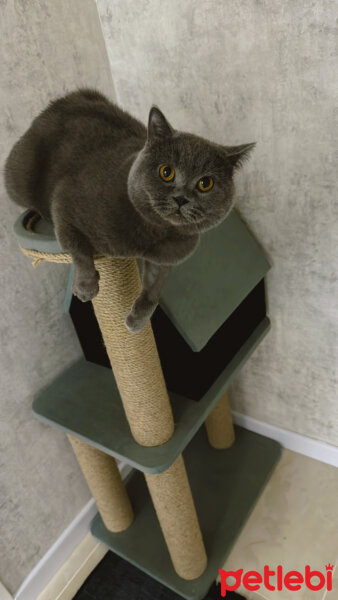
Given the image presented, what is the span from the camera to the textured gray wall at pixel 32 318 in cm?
91

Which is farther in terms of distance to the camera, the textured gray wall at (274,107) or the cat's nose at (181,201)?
the textured gray wall at (274,107)

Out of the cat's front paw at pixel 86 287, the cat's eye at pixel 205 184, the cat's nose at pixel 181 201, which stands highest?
the cat's eye at pixel 205 184

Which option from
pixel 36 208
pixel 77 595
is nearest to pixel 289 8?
pixel 36 208

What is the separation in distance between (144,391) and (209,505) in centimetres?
65

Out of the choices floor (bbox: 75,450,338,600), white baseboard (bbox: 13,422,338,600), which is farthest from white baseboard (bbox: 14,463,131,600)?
floor (bbox: 75,450,338,600)

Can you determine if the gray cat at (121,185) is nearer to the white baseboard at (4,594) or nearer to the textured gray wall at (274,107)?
the textured gray wall at (274,107)

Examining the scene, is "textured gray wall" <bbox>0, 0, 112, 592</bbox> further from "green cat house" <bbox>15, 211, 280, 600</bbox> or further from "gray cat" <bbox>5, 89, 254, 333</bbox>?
"gray cat" <bbox>5, 89, 254, 333</bbox>

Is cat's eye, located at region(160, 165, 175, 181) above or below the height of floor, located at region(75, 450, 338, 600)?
above

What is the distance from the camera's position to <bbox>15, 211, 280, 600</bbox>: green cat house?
2.75 feet

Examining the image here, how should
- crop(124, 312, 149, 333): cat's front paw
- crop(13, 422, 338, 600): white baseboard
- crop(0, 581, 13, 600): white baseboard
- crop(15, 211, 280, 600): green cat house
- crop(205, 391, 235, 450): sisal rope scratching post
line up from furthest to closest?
crop(205, 391, 235, 450): sisal rope scratching post, crop(13, 422, 338, 600): white baseboard, crop(0, 581, 13, 600): white baseboard, crop(15, 211, 280, 600): green cat house, crop(124, 312, 149, 333): cat's front paw

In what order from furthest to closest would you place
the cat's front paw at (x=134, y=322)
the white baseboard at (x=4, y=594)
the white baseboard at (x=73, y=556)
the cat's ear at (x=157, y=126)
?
→ the white baseboard at (x=73, y=556) → the white baseboard at (x=4, y=594) → the cat's front paw at (x=134, y=322) → the cat's ear at (x=157, y=126)

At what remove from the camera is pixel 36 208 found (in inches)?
32.4

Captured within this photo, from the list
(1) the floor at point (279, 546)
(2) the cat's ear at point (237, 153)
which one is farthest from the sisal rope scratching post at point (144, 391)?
(2) the cat's ear at point (237, 153)

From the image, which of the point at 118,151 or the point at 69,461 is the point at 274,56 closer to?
the point at 118,151
